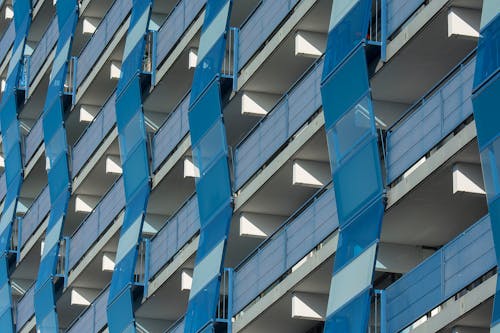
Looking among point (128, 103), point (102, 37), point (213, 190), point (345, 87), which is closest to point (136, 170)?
point (128, 103)

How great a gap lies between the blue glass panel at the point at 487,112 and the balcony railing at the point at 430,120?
66 centimetres

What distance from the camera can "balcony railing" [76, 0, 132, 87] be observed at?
5000 cm

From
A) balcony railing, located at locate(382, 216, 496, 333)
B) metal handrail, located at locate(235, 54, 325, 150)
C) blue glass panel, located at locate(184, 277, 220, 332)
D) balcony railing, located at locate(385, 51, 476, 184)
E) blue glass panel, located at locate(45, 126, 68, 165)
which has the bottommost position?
balcony railing, located at locate(382, 216, 496, 333)

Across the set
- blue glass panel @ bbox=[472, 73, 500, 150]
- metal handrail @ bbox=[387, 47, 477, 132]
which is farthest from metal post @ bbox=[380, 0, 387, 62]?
blue glass panel @ bbox=[472, 73, 500, 150]

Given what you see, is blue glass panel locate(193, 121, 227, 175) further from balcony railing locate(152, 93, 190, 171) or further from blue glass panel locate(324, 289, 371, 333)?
blue glass panel locate(324, 289, 371, 333)

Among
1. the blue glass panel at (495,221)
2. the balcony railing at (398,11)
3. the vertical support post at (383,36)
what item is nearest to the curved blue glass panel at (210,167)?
the vertical support post at (383,36)

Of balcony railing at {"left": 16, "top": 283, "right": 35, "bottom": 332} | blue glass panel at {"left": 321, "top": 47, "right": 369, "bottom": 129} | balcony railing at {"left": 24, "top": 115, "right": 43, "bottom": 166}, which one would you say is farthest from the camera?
balcony railing at {"left": 24, "top": 115, "right": 43, "bottom": 166}

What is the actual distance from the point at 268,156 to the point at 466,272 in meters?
9.93

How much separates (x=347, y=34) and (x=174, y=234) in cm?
978

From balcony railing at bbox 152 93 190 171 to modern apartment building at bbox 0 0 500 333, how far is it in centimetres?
8

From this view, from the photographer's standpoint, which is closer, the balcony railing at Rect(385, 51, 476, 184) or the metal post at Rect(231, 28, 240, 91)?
the balcony railing at Rect(385, 51, 476, 184)

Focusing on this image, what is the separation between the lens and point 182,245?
1656 inches

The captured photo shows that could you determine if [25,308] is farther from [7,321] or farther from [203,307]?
[203,307]

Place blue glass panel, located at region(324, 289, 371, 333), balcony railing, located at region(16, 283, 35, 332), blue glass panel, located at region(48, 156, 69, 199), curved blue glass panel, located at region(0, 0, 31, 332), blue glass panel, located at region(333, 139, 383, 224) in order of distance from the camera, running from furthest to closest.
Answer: curved blue glass panel, located at region(0, 0, 31, 332) < balcony railing, located at region(16, 283, 35, 332) < blue glass panel, located at region(48, 156, 69, 199) < blue glass panel, located at region(333, 139, 383, 224) < blue glass panel, located at region(324, 289, 371, 333)
